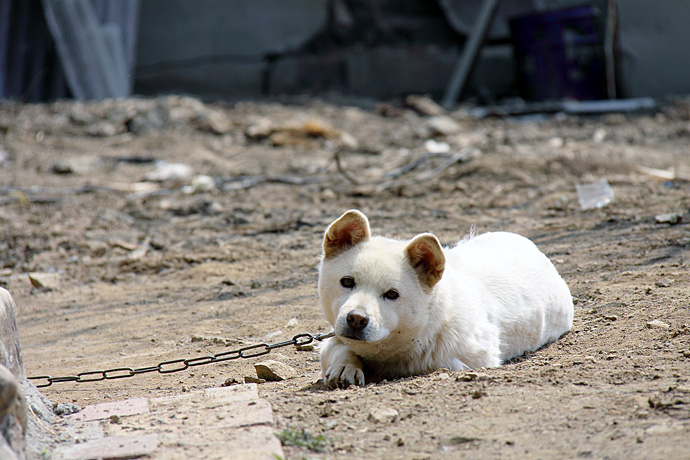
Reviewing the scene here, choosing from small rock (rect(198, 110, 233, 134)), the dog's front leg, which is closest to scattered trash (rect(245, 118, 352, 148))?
small rock (rect(198, 110, 233, 134))

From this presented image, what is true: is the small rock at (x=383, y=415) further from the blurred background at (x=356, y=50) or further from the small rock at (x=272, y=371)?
the blurred background at (x=356, y=50)

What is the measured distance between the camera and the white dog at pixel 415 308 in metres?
3.40

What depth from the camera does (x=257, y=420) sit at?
2.85 metres

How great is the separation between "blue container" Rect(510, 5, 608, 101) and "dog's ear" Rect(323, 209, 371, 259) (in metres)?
10.2

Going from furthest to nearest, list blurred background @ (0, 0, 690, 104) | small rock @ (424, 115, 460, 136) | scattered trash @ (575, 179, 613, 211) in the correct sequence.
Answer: blurred background @ (0, 0, 690, 104), small rock @ (424, 115, 460, 136), scattered trash @ (575, 179, 613, 211)

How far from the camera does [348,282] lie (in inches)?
137

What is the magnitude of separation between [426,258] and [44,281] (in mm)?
3749

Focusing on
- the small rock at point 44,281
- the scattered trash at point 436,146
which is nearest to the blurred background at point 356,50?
the scattered trash at point 436,146

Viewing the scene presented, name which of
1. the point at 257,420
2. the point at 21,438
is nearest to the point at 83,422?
the point at 21,438

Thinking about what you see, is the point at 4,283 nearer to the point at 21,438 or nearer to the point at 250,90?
the point at 21,438

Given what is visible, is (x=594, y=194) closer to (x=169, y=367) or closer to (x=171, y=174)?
(x=169, y=367)

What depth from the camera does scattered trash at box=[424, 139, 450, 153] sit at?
9.53 meters

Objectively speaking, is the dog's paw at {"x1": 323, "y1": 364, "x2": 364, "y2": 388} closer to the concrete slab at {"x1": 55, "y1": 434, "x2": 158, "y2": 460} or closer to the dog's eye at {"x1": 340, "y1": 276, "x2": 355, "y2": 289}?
the dog's eye at {"x1": 340, "y1": 276, "x2": 355, "y2": 289}

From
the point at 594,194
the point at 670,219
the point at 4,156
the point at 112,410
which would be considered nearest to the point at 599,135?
the point at 594,194
